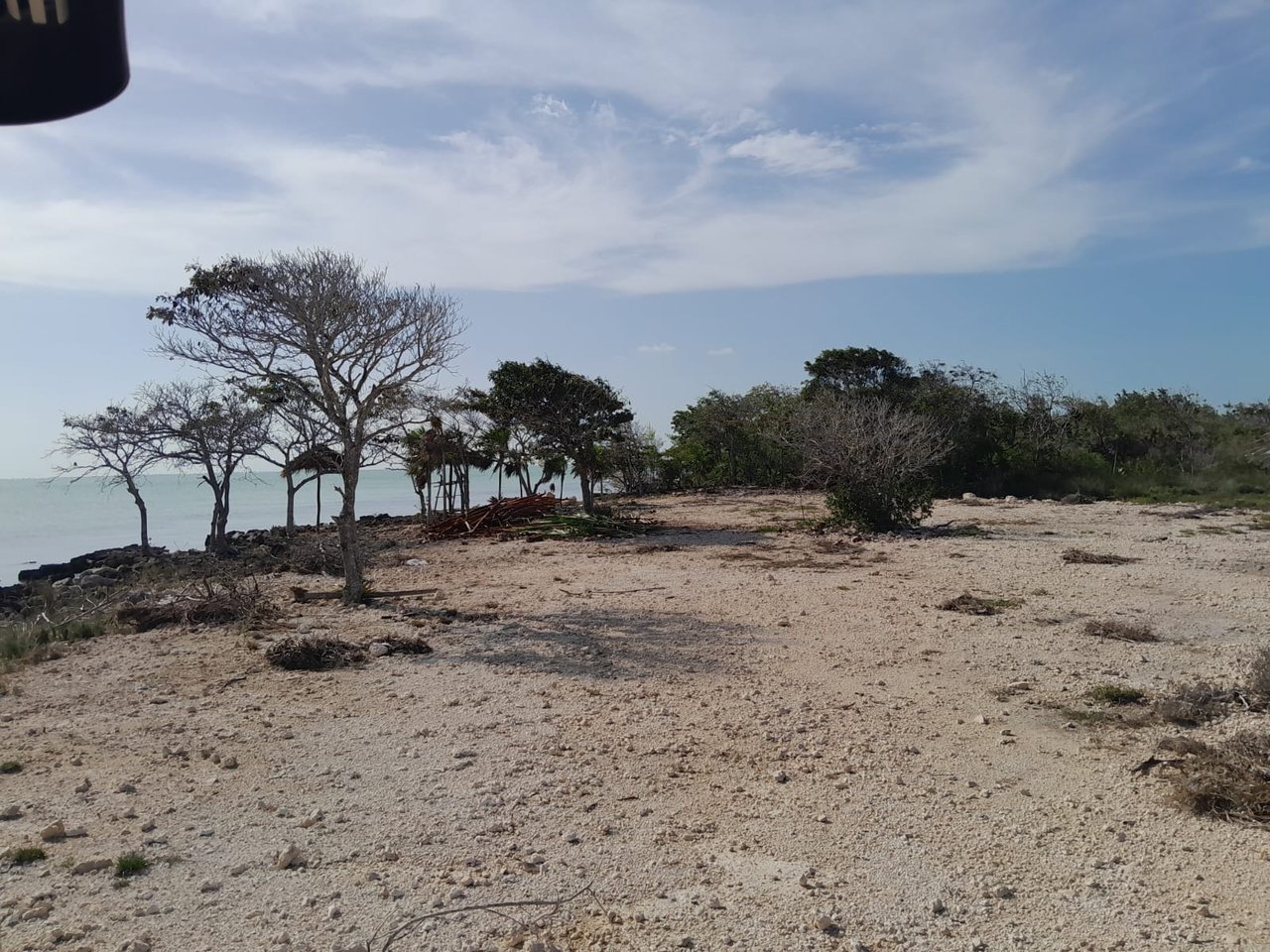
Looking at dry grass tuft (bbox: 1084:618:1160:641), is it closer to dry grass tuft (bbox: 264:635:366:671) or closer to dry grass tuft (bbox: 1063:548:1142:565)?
dry grass tuft (bbox: 1063:548:1142:565)

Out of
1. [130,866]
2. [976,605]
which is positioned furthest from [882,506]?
[130,866]

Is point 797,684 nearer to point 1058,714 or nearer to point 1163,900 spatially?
point 1058,714

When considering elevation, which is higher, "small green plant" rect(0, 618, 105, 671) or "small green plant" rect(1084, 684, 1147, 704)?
"small green plant" rect(0, 618, 105, 671)

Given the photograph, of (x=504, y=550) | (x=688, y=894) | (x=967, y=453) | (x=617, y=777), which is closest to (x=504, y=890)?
(x=688, y=894)

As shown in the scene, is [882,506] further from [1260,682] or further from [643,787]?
[643,787]

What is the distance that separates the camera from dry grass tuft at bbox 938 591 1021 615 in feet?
30.0

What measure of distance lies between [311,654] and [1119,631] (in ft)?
22.8

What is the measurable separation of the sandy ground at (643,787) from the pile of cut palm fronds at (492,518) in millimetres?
10544

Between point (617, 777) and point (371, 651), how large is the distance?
12.4 ft

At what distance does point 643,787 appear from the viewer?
15.6 feet

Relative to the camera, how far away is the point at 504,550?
16688 millimetres

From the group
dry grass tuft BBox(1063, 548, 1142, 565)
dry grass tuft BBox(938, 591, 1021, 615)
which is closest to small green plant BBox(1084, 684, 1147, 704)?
dry grass tuft BBox(938, 591, 1021, 615)

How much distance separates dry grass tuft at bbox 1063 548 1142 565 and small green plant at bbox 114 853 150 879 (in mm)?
11631

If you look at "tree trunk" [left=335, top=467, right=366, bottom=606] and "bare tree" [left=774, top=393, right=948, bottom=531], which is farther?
"bare tree" [left=774, top=393, right=948, bottom=531]
